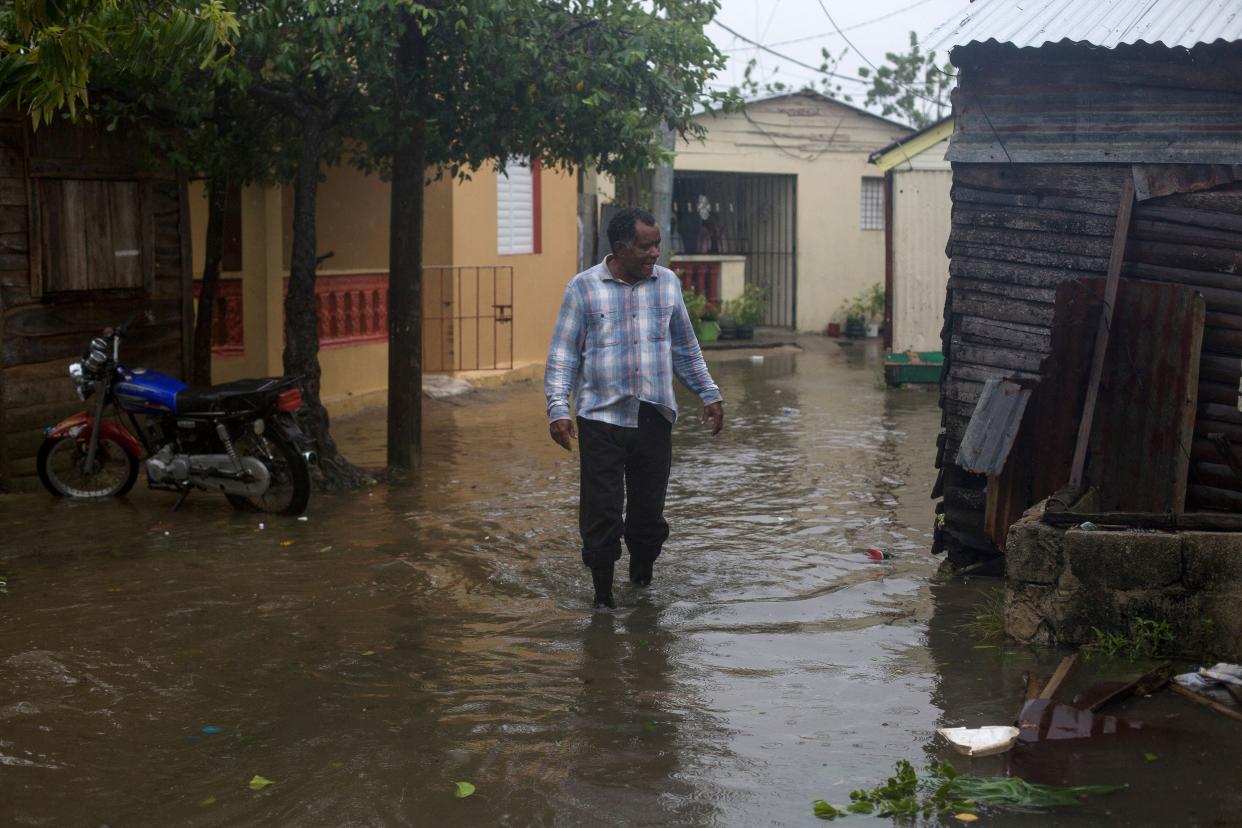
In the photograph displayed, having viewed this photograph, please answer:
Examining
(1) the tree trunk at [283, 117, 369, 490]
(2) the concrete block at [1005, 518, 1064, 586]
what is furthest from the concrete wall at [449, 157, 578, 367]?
(2) the concrete block at [1005, 518, 1064, 586]

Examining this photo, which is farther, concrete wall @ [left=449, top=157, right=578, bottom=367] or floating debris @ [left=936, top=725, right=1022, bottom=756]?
concrete wall @ [left=449, top=157, right=578, bottom=367]

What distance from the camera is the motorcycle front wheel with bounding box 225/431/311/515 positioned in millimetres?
9523

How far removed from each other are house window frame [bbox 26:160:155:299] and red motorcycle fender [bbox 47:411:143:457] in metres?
1.06

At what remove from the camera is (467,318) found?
700 inches

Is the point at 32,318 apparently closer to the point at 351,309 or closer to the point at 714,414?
the point at 714,414

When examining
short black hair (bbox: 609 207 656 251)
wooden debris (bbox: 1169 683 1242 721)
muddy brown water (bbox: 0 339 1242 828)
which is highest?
short black hair (bbox: 609 207 656 251)

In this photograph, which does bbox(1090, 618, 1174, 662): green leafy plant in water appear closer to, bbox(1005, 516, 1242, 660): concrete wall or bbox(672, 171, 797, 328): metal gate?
bbox(1005, 516, 1242, 660): concrete wall

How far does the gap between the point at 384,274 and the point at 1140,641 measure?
40.4 ft

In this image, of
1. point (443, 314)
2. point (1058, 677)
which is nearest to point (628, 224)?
point (1058, 677)

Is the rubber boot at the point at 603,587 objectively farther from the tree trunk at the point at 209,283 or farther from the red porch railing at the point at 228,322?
the red porch railing at the point at 228,322

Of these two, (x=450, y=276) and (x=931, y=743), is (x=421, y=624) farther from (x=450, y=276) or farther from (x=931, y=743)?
(x=450, y=276)

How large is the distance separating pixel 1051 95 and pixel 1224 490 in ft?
7.49

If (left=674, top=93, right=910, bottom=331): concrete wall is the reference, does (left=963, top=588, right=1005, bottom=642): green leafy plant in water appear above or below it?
below

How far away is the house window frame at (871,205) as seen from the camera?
2741 cm
